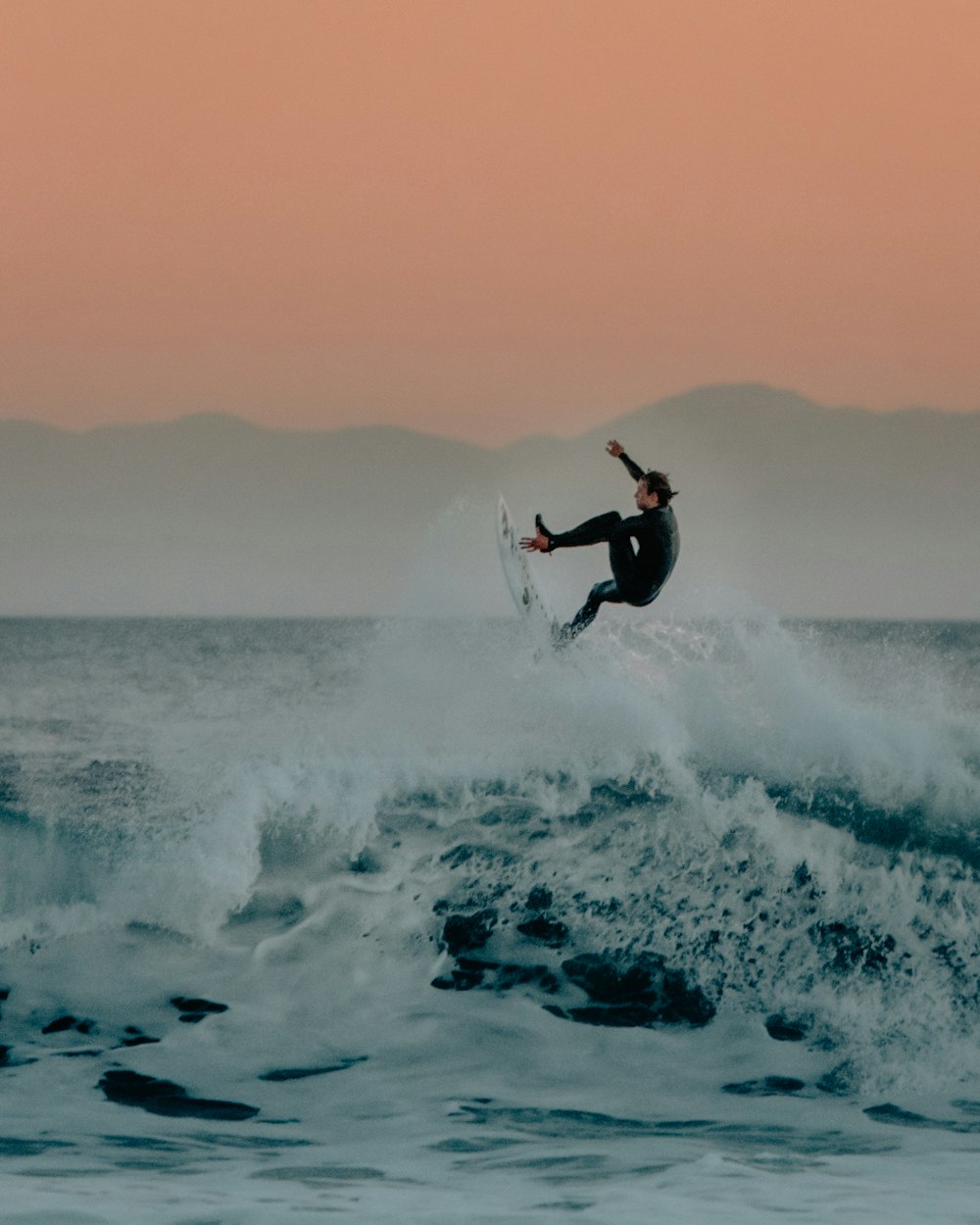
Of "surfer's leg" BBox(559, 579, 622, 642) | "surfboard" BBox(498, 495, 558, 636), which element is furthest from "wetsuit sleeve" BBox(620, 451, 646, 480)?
"surfboard" BBox(498, 495, 558, 636)

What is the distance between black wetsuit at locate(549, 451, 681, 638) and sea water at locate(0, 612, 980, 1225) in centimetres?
204

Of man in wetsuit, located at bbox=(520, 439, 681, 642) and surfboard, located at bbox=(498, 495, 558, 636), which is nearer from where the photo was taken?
man in wetsuit, located at bbox=(520, 439, 681, 642)

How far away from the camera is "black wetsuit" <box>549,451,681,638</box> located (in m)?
10.2

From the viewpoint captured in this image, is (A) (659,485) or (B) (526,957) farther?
(B) (526,957)

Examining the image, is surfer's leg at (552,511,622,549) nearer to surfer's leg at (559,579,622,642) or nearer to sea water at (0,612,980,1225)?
surfer's leg at (559,579,622,642)

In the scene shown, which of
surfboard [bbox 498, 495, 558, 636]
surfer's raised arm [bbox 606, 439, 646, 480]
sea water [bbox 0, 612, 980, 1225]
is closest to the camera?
sea water [bbox 0, 612, 980, 1225]

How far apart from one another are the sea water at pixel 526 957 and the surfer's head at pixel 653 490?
245 centimetres

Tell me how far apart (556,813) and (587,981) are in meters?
2.68

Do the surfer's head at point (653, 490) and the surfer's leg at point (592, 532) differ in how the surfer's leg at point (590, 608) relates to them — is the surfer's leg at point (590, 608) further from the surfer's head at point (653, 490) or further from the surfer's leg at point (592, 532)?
the surfer's head at point (653, 490)

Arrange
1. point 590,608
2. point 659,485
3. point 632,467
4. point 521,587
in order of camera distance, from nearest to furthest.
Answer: point 659,485, point 632,467, point 590,608, point 521,587

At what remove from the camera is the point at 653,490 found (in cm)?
1015

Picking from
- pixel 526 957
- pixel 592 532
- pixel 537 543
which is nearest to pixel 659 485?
pixel 592 532

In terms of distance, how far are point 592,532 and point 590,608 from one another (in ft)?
3.70

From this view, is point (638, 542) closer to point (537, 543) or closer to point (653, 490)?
point (653, 490)
